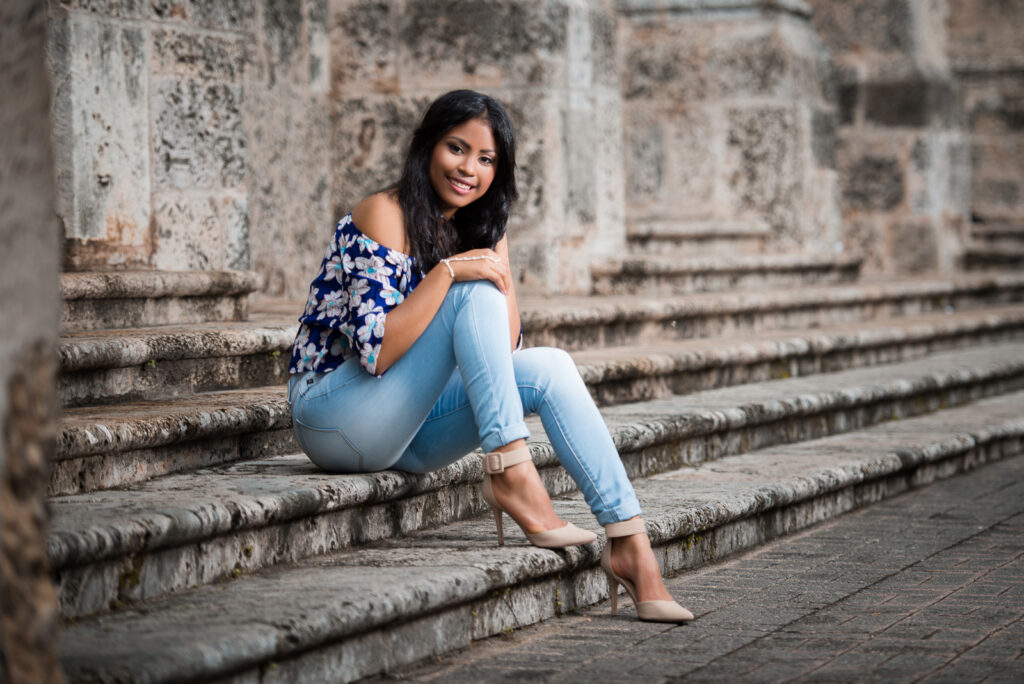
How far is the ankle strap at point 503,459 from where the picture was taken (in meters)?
3.54

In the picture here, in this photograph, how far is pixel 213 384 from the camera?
4566 mm

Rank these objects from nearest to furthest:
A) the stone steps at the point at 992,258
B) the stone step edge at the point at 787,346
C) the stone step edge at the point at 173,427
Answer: the stone step edge at the point at 173,427, the stone step edge at the point at 787,346, the stone steps at the point at 992,258

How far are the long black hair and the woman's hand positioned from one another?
0.60 feet

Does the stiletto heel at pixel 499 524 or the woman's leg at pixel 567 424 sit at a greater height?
the woman's leg at pixel 567 424

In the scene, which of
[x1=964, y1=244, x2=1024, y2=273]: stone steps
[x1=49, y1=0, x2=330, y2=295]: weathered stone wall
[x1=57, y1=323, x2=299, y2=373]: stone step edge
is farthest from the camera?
[x1=964, y1=244, x2=1024, y2=273]: stone steps

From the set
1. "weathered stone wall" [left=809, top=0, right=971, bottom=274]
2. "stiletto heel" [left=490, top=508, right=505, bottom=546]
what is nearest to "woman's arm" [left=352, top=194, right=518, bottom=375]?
"stiletto heel" [left=490, top=508, right=505, bottom=546]

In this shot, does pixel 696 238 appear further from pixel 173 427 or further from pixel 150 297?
pixel 173 427

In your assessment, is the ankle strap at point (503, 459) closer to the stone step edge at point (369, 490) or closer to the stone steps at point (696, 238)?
the stone step edge at point (369, 490)

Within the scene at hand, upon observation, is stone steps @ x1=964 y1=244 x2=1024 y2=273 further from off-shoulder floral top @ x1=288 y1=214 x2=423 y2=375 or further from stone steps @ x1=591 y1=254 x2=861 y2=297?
off-shoulder floral top @ x1=288 y1=214 x2=423 y2=375

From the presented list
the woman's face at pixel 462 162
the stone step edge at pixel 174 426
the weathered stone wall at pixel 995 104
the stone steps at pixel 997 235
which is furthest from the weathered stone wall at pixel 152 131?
the weathered stone wall at pixel 995 104

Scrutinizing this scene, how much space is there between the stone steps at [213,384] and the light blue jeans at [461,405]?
0.34 m

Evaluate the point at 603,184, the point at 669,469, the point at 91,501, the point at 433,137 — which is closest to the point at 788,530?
the point at 669,469

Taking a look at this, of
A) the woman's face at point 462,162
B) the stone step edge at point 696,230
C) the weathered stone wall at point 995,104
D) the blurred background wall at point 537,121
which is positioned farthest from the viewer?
the weathered stone wall at point 995,104

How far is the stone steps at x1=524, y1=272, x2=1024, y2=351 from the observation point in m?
6.33
